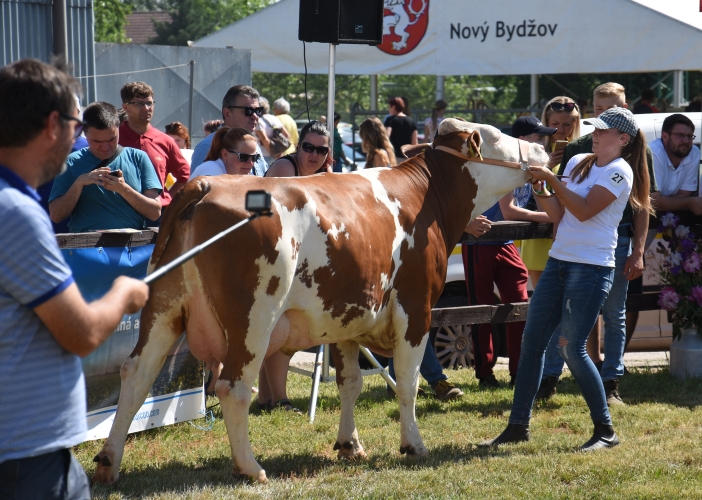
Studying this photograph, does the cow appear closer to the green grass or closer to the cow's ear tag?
the cow's ear tag

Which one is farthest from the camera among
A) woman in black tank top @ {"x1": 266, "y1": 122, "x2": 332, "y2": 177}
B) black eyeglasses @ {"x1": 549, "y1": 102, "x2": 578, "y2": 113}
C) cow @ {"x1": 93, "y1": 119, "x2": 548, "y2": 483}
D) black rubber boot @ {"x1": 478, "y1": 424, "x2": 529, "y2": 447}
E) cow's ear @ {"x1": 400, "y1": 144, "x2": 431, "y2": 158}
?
black eyeglasses @ {"x1": 549, "y1": 102, "x2": 578, "y2": 113}

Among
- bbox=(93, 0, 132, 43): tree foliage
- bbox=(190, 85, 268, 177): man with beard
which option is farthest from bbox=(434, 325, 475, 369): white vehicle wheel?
bbox=(93, 0, 132, 43): tree foliage

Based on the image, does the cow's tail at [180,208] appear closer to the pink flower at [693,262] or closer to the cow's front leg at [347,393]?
the cow's front leg at [347,393]

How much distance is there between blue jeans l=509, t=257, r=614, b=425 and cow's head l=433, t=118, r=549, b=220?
1.96ft

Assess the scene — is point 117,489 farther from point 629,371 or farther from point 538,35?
point 538,35

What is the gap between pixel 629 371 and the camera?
8523 millimetres

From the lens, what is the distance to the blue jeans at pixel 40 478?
2570 millimetres

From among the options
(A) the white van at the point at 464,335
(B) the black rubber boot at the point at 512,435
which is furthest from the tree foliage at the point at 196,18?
(B) the black rubber boot at the point at 512,435

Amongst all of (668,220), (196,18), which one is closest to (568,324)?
(668,220)

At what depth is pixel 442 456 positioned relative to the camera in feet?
18.7

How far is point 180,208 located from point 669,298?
480 cm

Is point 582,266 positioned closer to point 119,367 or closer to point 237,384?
point 237,384

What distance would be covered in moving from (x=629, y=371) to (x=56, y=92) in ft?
23.3

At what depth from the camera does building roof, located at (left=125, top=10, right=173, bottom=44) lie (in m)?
65.9
